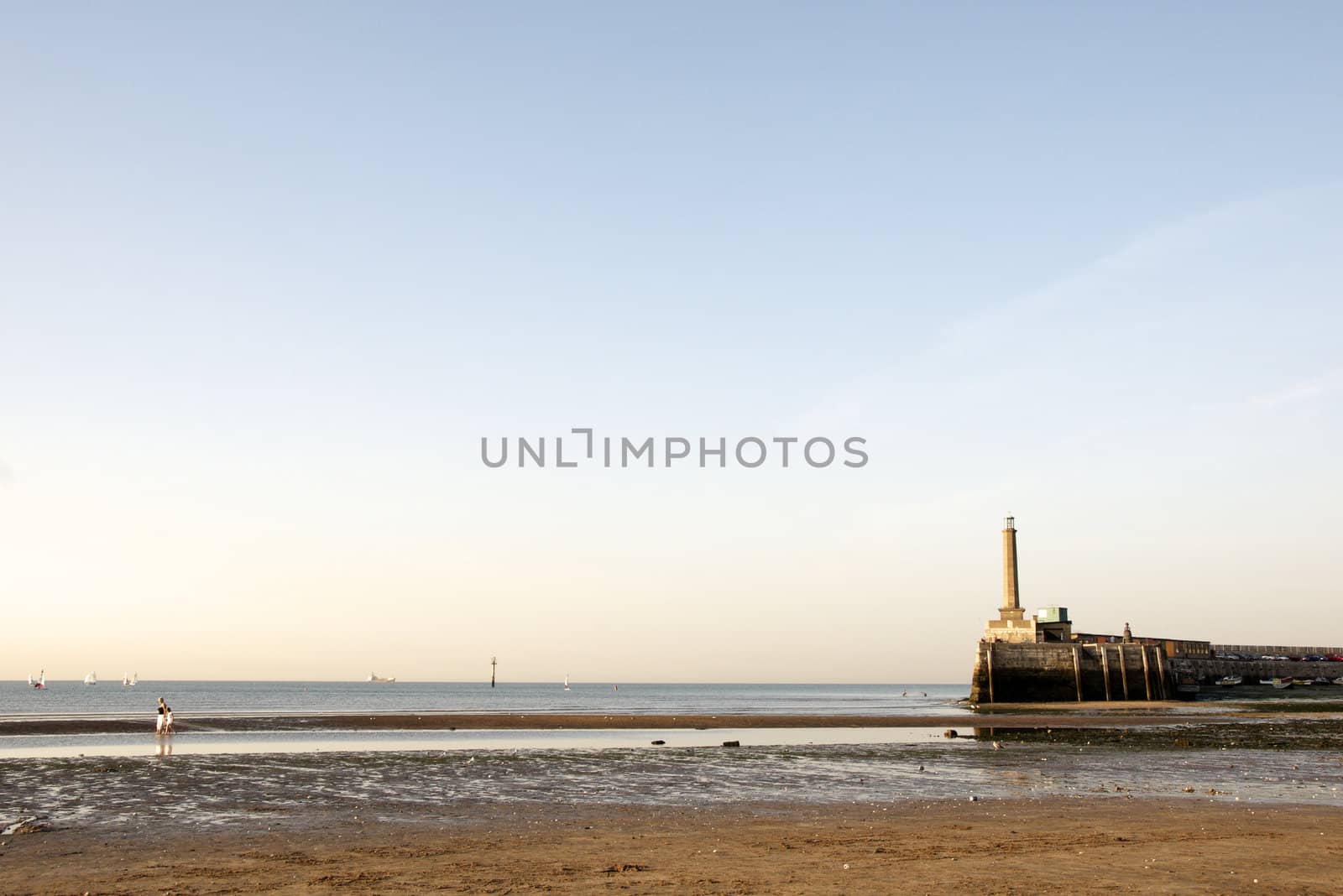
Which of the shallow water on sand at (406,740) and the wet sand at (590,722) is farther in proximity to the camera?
the wet sand at (590,722)

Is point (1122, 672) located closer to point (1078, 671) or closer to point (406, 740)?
point (1078, 671)

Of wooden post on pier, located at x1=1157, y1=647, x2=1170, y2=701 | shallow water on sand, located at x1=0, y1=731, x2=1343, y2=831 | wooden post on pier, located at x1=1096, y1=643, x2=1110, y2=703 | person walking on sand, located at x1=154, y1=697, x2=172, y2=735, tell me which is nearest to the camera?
shallow water on sand, located at x1=0, y1=731, x2=1343, y2=831

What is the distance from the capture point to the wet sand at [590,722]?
5716 centimetres

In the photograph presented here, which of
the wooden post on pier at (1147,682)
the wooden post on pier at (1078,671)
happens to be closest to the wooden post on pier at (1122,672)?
the wooden post on pier at (1147,682)

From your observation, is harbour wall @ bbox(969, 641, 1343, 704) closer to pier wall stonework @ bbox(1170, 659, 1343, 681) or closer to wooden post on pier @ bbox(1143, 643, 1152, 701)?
wooden post on pier @ bbox(1143, 643, 1152, 701)

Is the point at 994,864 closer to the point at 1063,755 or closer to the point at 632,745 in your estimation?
the point at 1063,755

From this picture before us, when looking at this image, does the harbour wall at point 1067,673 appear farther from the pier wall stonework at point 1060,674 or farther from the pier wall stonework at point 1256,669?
the pier wall stonework at point 1256,669

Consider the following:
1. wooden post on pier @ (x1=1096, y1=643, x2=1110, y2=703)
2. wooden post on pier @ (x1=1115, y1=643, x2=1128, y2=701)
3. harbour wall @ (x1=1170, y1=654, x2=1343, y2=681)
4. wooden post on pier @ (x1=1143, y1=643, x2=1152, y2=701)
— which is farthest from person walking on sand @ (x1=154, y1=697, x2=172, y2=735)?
harbour wall @ (x1=1170, y1=654, x2=1343, y2=681)

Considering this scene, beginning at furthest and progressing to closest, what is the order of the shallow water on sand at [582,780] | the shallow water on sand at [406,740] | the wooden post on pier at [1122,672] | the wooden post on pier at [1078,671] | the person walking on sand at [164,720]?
the wooden post on pier at [1122,672], the wooden post on pier at [1078,671], the person walking on sand at [164,720], the shallow water on sand at [406,740], the shallow water on sand at [582,780]

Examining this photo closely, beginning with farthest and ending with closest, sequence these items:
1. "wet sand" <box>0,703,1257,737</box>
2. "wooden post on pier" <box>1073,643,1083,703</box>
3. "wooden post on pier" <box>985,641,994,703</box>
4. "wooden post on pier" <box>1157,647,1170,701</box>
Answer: "wooden post on pier" <box>1157,647,1170,701</box> → "wooden post on pier" <box>985,641,994,703</box> → "wooden post on pier" <box>1073,643,1083,703</box> → "wet sand" <box>0,703,1257,737</box>

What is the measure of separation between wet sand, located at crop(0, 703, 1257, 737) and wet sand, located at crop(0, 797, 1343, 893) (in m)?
36.8

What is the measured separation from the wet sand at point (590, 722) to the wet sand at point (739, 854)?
36788mm

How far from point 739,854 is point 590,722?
49773 millimetres

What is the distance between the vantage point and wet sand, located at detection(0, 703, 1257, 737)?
5716 cm
